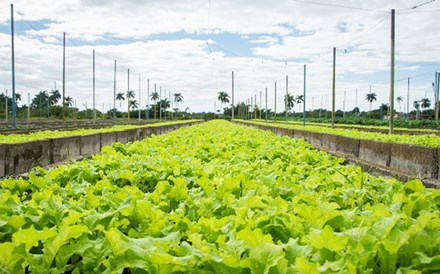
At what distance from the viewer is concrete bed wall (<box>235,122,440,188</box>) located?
7.62 metres

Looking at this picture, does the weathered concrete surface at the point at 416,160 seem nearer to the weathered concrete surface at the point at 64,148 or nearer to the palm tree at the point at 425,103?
the weathered concrete surface at the point at 64,148

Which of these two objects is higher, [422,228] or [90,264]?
[422,228]

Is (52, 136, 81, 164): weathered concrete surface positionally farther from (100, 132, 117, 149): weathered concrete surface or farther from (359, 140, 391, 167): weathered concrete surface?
(359, 140, 391, 167): weathered concrete surface

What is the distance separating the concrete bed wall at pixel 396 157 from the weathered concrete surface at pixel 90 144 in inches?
271

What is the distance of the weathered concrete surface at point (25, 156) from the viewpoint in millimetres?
7973

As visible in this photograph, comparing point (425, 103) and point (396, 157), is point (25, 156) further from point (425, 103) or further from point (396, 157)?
point (425, 103)

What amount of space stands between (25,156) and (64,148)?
190 centimetres

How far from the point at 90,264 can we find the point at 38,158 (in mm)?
8060

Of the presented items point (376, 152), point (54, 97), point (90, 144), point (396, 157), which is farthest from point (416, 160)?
point (54, 97)

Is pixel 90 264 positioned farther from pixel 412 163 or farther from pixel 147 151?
pixel 412 163

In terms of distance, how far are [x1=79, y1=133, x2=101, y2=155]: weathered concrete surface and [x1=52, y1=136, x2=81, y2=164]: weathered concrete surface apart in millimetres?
278

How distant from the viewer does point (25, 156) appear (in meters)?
8.58

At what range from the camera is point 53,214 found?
2283 mm

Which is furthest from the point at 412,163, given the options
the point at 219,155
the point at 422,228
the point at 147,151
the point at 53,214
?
the point at 53,214
